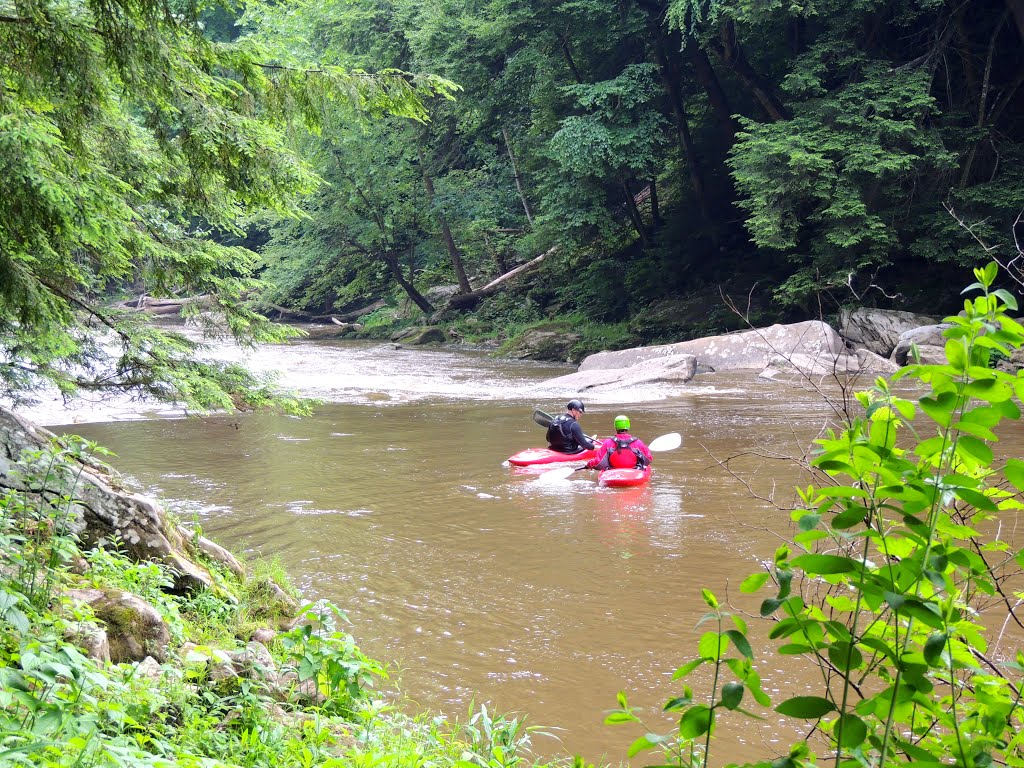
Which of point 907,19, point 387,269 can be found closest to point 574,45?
point 907,19

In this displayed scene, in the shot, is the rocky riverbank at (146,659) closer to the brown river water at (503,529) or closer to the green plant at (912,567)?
the brown river water at (503,529)

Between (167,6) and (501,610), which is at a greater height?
(167,6)

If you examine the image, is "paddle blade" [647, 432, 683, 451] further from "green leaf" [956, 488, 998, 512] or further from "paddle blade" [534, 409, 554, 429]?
"green leaf" [956, 488, 998, 512]

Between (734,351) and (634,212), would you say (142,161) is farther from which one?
(634,212)

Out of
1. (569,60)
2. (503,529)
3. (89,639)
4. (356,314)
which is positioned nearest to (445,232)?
A: (356,314)

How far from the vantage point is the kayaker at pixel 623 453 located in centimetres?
1018

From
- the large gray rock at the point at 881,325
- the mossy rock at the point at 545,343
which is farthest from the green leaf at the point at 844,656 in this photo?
the mossy rock at the point at 545,343

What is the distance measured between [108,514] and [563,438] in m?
6.93

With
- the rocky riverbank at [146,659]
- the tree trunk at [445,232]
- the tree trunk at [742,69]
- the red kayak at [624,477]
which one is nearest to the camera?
the rocky riverbank at [146,659]

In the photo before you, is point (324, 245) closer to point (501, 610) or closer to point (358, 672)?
point (501, 610)

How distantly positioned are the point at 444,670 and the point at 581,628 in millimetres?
1089

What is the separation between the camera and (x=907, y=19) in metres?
18.5

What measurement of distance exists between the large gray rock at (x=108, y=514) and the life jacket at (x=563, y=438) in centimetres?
645

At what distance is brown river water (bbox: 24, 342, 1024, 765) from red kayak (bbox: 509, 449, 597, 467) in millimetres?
238
